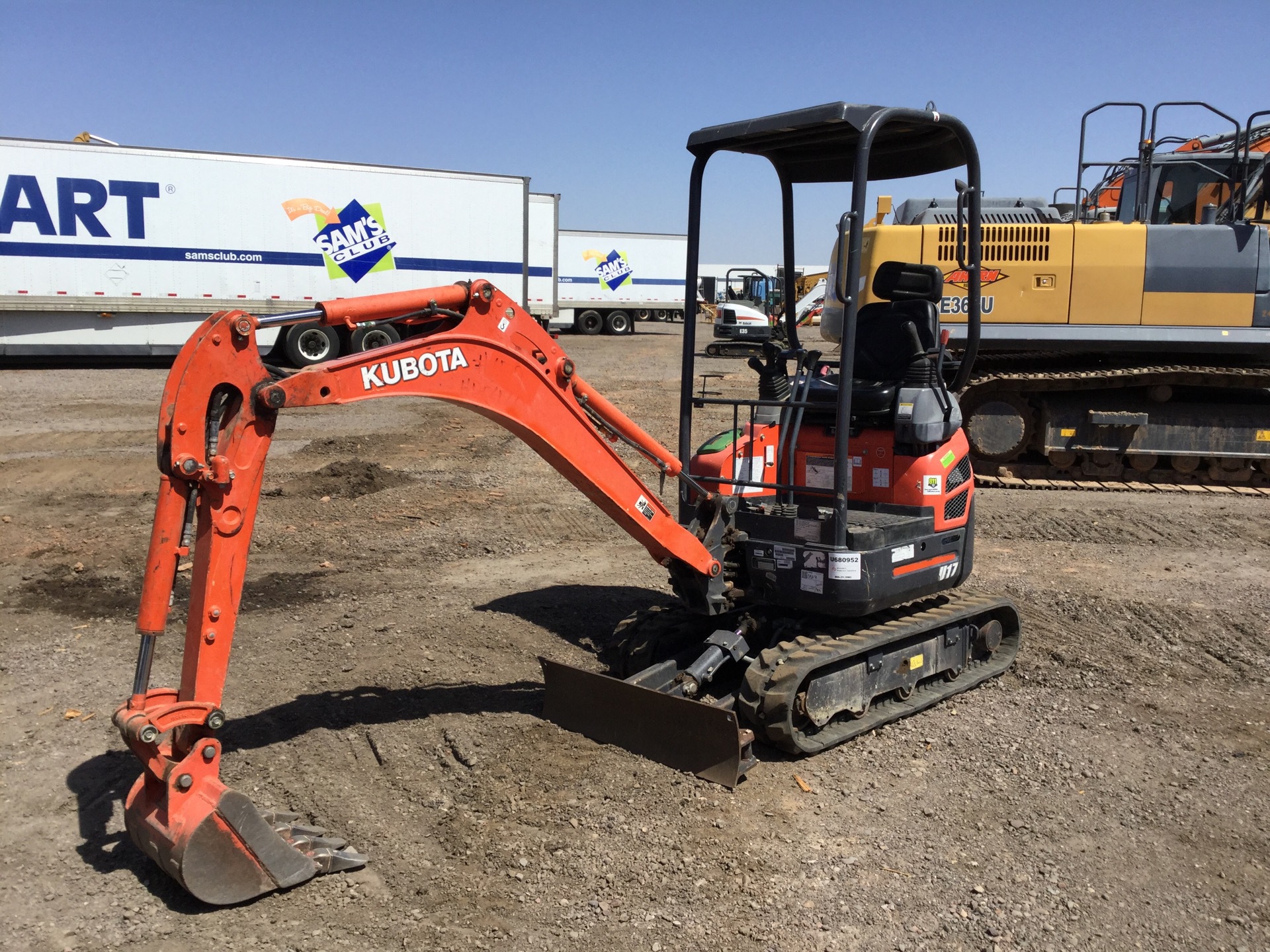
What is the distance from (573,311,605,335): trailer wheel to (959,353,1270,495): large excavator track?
25.1 m

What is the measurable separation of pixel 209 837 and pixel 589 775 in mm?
1689

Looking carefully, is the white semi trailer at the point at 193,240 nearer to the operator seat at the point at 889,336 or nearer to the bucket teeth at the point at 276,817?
the operator seat at the point at 889,336

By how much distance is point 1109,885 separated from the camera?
3949 millimetres

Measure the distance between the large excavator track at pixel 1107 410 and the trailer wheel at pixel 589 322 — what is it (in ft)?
82.5

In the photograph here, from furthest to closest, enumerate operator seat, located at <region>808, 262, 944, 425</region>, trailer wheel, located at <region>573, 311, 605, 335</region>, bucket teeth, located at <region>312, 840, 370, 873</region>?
trailer wheel, located at <region>573, 311, 605, 335</region> → operator seat, located at <region>808, 262, 944, 425</region> → bucket teeth, located at <region>312, 840, 370, 873</region>

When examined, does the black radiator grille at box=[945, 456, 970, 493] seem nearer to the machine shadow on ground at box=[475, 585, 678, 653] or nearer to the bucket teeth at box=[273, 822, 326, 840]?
the machine shadow on ground at box=[475, 585, 678, 653]

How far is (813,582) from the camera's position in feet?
17.1

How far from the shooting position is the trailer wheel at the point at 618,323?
120 ft

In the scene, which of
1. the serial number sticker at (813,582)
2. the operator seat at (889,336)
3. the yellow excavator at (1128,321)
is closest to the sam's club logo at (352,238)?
the yellow excavator at (1128,321)

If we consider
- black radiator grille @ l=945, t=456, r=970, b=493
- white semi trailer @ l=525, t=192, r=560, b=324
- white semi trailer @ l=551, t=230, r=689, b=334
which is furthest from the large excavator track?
white semi trailer @ l=551, t=230, r=689, b=334

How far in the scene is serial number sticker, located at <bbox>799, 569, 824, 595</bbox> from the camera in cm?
516

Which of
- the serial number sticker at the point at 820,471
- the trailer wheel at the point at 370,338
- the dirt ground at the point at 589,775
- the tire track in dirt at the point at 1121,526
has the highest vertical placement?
the trailer wheel at the point at 370,338

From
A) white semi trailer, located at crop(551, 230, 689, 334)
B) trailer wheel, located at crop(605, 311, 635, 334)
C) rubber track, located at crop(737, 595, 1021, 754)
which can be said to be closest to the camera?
rubber track, located at crop(737, 595, 1021, 754)

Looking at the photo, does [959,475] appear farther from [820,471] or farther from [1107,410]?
[1107,410]
